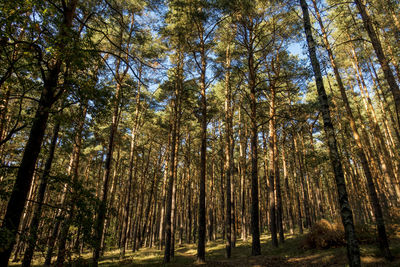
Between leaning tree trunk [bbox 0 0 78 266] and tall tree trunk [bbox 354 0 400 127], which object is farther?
tall tree trunk [bbox 354 0 400 127]

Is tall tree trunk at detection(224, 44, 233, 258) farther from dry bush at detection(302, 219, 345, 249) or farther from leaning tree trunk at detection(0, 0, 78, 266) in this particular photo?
leaning tree trunk at detection(0, 0, 78, 266)

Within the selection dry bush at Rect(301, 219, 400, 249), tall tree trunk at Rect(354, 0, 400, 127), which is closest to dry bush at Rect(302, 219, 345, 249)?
dry bush at Rect(301, 219, 400, 249)

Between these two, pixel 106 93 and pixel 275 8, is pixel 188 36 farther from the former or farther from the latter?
pixel 106 93

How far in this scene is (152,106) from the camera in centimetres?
1750

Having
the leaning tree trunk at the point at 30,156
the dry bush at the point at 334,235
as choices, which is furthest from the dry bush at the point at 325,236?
the leaning tree trunk at the point at 30,156

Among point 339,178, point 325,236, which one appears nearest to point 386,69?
point 339,178

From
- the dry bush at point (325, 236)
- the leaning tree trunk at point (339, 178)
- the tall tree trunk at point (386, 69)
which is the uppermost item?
the tall tree trunk at point (386, 69)

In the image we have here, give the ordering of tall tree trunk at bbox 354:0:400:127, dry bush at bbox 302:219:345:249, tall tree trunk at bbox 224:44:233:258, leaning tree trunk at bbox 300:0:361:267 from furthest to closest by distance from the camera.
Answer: tall tree trunk at bbox 224:44:233:258, dry bush at bbox 302:219:345:249, tall tree trunk at bbox 354:0:400:127, leaning tree trunk at bbox 300:0:361:267

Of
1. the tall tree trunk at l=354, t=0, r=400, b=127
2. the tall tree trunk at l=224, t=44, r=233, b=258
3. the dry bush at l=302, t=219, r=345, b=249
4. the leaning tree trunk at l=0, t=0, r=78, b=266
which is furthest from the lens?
the tall tree trunk at l=224, t=44, r=233, b=258

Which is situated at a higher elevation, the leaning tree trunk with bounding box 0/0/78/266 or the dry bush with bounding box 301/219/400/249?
the leaning tree trunk with bounding box 0/0/78/266

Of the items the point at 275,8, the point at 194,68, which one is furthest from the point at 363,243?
the point at 194,68

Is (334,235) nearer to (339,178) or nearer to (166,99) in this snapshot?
(339,178)

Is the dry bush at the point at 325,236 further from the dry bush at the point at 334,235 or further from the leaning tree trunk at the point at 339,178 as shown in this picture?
the leaning tree trunk at the point at 339,178

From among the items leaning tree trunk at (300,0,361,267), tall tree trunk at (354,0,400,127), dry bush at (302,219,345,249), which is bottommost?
dry bush at (302,219,345,249)
